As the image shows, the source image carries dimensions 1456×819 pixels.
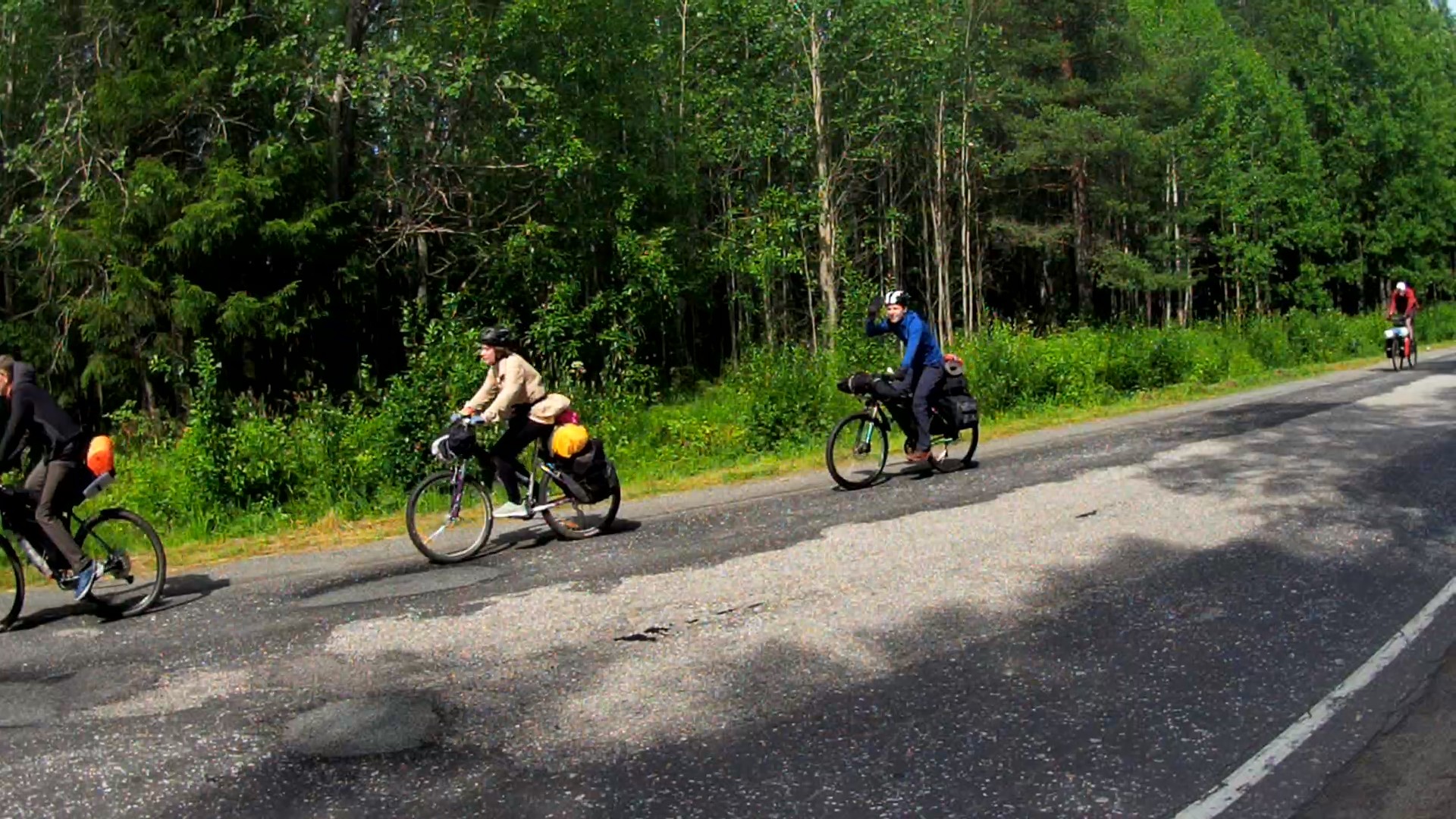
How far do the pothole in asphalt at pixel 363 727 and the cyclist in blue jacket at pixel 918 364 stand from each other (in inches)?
286

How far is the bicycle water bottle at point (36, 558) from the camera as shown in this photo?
314 inches

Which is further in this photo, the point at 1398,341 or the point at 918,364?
the point at 1398,341

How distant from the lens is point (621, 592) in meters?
7.74

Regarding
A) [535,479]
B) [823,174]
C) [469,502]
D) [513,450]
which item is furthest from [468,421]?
[823,174]

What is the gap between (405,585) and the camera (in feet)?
27.3

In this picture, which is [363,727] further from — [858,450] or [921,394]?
[921,394]

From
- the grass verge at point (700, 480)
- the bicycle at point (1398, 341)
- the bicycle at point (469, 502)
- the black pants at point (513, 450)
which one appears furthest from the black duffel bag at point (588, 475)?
the bicycle at point (1398, 341)

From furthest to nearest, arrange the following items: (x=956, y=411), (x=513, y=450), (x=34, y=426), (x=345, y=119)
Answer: (x=345, y=119) < (x=956, y=411) < (x=513, y=450) < (x=34, y=426)

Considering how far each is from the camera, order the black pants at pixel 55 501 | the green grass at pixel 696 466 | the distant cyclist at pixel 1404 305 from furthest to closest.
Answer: the distant cyclist at pixel 1404 305 → the green grass at pixel 696 466 → the black pants at pixel 55 501

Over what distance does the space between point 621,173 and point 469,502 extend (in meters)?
21.2

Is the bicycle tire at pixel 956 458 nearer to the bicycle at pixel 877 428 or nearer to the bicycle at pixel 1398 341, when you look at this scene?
the bicycle at pixel 877 428

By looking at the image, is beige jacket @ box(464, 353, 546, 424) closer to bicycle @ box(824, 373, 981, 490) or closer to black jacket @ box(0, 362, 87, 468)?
black jacket @ box(0, 362, 87, 468)

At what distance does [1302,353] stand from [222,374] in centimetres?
2523

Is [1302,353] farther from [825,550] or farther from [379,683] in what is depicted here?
[379,683]
